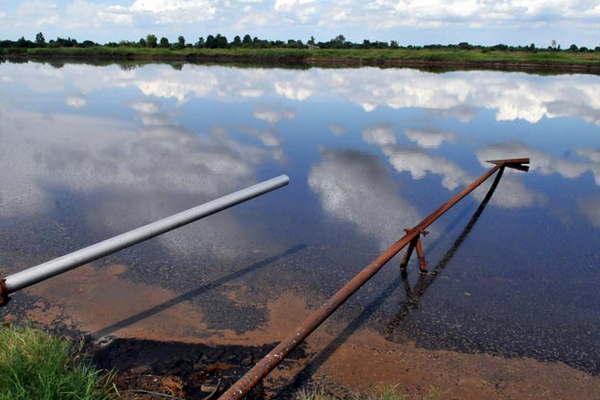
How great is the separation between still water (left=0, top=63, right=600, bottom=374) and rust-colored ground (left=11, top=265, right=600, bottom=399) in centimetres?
19

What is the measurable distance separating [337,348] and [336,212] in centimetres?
442

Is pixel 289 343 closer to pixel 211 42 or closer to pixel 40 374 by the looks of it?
pixel 40 374

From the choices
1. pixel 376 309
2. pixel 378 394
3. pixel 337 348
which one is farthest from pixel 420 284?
pixel 378 394

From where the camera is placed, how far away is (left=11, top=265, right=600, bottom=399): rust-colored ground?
464 cm

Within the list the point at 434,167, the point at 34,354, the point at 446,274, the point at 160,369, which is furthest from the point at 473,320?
the point at 434,167

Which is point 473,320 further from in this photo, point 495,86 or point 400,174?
point 495,86

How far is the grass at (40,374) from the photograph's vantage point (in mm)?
3574

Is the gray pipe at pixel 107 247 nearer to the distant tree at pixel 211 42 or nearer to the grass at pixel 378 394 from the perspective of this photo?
the grass at pixel 378 394

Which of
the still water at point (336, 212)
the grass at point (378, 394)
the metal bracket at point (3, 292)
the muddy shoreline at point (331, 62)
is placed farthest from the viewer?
the muddy shoreline at point (331, 62)

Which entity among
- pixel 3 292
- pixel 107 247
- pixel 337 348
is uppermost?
pixel 107 247

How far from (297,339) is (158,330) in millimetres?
2076

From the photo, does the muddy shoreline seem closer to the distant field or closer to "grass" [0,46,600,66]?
the distant field

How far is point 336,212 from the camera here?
9.37 metres

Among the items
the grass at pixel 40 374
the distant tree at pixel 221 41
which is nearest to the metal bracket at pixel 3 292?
the grass at pixel 40 374
